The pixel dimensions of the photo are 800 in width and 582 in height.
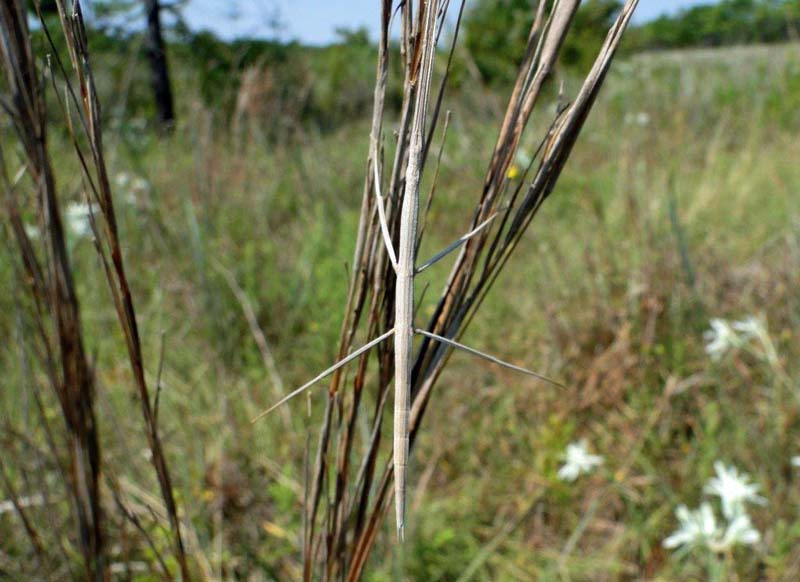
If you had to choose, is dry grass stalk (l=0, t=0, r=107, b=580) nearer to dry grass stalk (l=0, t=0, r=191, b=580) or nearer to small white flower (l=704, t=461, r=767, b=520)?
dry grass stalk (l=0, t=0, r=191, b=580)

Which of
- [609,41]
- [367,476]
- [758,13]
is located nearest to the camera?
[609,41]

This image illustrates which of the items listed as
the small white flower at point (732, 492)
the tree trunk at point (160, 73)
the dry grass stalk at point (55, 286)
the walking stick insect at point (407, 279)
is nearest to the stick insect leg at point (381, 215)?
the walking stick insect at point (407, 279)

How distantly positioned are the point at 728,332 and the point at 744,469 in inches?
12.3

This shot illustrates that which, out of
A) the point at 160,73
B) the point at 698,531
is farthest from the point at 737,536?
the point at 160,73

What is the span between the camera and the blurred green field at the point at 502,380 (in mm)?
1347

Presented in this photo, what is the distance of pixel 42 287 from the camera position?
69 cm

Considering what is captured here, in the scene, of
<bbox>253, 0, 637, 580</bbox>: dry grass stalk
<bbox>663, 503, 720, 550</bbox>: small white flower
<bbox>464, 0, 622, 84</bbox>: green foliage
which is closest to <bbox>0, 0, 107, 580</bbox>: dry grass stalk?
<bbox>253, 0, 637, 580</bbox>: dry grass stalk

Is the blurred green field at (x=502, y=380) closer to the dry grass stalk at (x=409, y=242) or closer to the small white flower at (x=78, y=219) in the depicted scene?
the small white flower at (x=78, y=219)

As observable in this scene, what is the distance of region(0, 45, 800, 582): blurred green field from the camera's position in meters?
1.35

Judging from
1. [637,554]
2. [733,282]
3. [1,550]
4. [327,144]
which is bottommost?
[637,554]

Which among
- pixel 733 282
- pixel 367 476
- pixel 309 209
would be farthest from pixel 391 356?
pixel 309 209

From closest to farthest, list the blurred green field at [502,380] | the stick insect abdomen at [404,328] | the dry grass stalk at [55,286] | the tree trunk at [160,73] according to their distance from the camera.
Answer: the stick insect abdomen at [404,328]
the dry grass stalk at [55,286]
the blurred green field at [502,380]
the tree trunk at [160,73]

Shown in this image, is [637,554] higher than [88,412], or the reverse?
[88,412]

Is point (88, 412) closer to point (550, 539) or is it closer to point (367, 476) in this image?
point (367, 476)
